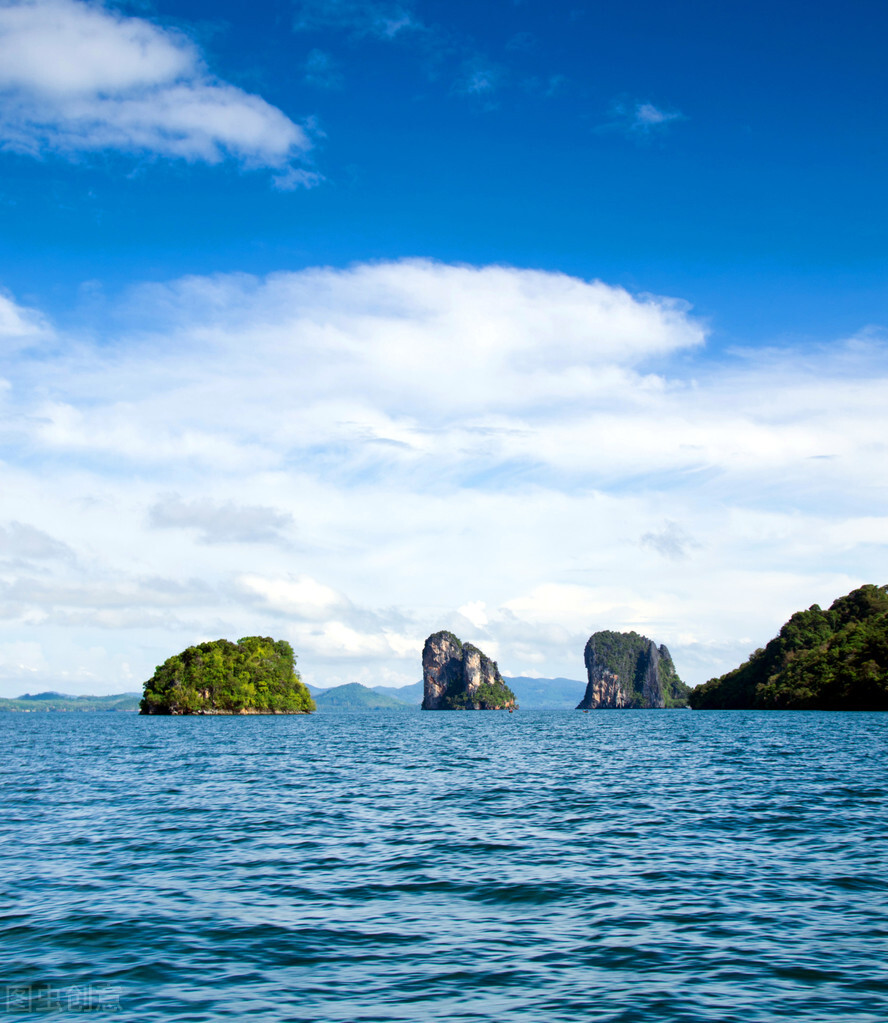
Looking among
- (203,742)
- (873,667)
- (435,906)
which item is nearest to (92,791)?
(435,906)

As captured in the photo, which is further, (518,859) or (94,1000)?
(518,859)

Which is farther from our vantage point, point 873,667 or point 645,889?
point 873,667

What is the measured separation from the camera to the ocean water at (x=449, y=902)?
16.0 m

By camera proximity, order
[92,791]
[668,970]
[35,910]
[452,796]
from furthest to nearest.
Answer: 1. [92,791]
2. [452,796]
3. [35,910]
4. [668,970]

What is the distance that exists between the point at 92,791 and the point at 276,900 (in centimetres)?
3184

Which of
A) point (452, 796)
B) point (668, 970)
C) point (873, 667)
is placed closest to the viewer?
point (668, 970)

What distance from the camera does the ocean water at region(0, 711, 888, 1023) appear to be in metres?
16.0

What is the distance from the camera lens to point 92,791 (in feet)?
163

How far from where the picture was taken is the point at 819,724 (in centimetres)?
11544

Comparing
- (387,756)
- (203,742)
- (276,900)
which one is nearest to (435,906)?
(276,900)

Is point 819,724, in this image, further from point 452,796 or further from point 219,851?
point 219,851

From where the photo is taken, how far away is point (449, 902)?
2314cm

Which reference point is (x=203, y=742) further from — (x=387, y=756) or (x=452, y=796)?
(x=452, y=796)

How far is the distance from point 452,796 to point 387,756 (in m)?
34.0
